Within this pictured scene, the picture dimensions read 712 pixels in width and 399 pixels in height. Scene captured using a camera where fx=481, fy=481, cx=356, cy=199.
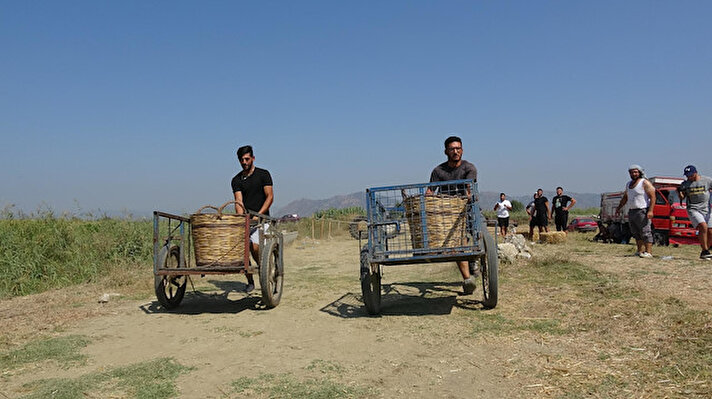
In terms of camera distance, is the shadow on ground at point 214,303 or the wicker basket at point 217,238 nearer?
the wicker basket at point 217,238

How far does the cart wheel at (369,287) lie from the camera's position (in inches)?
203

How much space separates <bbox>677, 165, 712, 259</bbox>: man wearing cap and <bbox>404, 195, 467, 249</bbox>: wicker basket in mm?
5755

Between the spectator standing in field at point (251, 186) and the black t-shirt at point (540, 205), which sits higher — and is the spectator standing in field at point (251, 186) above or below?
above

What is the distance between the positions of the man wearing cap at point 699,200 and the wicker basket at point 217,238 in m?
7.72

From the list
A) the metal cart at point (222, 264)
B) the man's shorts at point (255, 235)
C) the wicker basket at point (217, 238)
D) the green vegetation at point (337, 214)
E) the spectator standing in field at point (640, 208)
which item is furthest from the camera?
the green vegetation at point (337, 214)

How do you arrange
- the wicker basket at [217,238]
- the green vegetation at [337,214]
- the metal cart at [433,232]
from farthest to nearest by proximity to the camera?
the green vegetation at [337,214]
the wicker basket at [217,238]
the metal cart at [433,232]

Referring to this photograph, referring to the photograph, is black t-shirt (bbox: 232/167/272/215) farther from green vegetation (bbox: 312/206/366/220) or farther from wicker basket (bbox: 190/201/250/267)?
green vegetation (bbox: 312/206/366/220)

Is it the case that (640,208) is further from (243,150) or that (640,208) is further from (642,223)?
(243,150)

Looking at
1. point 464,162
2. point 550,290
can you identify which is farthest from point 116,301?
point 550,290

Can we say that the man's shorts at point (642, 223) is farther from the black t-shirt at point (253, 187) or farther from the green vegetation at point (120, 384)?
the green vegetation at point (120, 384)

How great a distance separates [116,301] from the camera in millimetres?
6461

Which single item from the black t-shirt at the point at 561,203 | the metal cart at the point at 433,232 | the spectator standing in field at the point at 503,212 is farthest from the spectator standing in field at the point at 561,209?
the metal cart at the point at 433,232

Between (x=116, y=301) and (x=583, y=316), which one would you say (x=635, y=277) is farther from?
(x=116, y=301)

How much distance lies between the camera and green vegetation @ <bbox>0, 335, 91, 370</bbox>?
380cm
